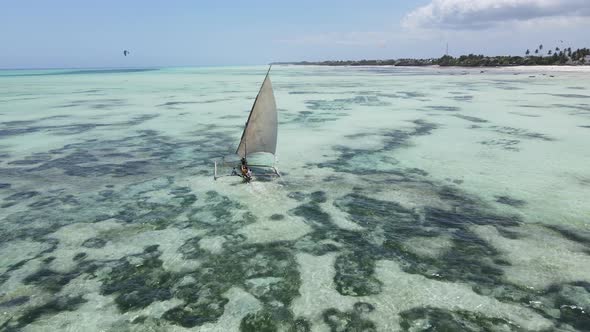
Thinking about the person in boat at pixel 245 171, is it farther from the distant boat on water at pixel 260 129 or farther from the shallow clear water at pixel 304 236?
the shallow clear water at pixel 304 236

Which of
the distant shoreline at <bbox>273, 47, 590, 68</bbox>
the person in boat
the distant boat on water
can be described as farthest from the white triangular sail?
the distant shoreline at <bbox>273, 47, 590, 68</bbox>

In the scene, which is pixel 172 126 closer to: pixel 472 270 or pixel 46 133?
pixel 46 133

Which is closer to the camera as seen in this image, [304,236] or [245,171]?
[304,236]

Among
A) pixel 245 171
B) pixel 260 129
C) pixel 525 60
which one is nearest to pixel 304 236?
pixel 245 171

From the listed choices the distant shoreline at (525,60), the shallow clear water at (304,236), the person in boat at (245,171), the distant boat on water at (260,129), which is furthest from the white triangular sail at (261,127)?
the distant shoreline at (525,60)

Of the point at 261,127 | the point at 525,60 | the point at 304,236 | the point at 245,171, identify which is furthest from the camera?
the point at 525,60

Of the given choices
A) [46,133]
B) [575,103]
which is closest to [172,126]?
[46,133]

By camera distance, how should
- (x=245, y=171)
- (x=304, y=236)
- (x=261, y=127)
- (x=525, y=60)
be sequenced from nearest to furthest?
(x=304, y=236)
(x=245, y=171)
(x=261, y=127)
(x=525, y=60)

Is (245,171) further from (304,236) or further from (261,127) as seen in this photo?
(304,236)
